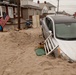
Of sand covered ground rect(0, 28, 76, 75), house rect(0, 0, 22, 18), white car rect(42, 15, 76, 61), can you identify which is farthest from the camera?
house rect(0, 0, 22, 18)

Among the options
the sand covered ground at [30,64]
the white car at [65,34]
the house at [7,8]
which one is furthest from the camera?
the house at [7,8]

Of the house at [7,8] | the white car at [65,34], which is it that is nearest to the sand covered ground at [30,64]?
the white car at [65,34]

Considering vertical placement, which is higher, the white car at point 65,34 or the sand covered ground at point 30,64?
the white car at point 65,34

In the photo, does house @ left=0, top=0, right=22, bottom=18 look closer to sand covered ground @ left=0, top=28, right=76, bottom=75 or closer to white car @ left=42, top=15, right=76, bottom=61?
sand covered ground @ left=0, top=28, right=76, bottom=75

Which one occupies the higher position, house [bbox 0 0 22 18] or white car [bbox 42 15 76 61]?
house [bbox 0 0 22 18]

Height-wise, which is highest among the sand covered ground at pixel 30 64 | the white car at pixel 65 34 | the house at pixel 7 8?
the house at pixel 7 8

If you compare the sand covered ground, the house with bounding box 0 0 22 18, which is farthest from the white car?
the house with bounding box 0 0 22 18

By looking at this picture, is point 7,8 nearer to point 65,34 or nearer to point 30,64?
point 65,34

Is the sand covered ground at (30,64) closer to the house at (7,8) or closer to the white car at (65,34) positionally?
the white car at (65,34)

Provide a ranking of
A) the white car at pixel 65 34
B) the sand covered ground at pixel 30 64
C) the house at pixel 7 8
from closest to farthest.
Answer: the sand covered ground at pixel 30 64, the white car at pixel 65 34, the house at pixel 7 8

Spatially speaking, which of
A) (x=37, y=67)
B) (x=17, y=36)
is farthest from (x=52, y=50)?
(x=17, y=36)

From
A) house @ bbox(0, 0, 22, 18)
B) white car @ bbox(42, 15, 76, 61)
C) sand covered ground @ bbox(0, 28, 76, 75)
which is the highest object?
house @ bbox(0, 0, 22, 18)

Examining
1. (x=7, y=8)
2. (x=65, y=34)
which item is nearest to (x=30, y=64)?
(x=65, y=34)

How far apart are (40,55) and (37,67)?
152cm
